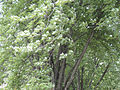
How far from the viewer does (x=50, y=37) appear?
3.57 metres

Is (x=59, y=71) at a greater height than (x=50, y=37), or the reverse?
(x=50, y=37)

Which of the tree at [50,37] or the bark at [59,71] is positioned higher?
the tree at [50,37]

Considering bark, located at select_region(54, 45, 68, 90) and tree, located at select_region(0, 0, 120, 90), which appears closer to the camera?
tree, located at select_region(0, 0, 120, 90)

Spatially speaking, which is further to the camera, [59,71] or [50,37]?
[59,71]

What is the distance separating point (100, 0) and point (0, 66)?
12.9ft

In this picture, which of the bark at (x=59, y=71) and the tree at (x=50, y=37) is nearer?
the tree at (x=50, y=37)

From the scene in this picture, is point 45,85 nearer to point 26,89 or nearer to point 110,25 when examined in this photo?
point 26,89

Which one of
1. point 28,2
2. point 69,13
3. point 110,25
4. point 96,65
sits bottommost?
point 96,65

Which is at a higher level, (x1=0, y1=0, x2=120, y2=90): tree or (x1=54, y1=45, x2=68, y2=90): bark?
(x1=0, y1=0, x2=120, y2=90): tree

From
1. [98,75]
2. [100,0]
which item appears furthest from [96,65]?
[100,0]

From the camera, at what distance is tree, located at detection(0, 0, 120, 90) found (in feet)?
12.0

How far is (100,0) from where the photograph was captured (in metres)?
4.66

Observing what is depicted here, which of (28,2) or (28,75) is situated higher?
(28,2)

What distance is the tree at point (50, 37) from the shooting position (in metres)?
3.66
